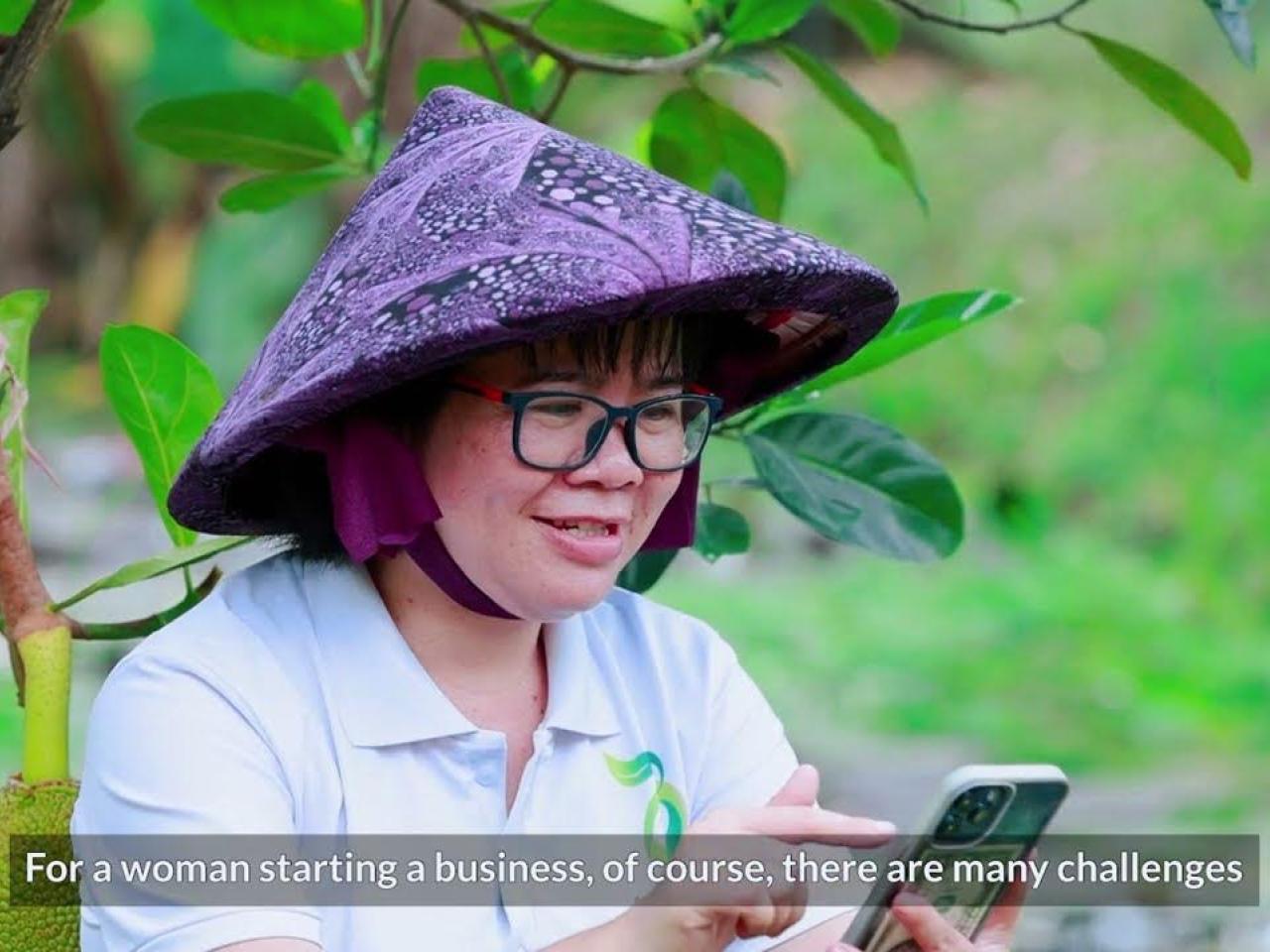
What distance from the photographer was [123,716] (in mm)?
999

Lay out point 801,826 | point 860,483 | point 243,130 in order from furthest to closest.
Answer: point 243,130 → point 860,483 → point 801,826

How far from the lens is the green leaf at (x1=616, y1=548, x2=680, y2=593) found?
1.41m

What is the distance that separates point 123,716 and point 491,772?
→ 190 mm

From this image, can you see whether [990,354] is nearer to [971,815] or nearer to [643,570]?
[643,570]

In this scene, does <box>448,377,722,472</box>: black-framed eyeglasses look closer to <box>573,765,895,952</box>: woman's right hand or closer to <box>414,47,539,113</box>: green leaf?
<box>573,765,895,952</box>: woman's right hand

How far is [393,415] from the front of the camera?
103cm

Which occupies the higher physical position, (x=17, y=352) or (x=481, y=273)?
(x=481, y=273)

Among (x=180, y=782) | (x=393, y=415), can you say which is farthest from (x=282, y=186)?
(x=180, y=782)

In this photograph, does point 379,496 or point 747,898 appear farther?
point 379,496

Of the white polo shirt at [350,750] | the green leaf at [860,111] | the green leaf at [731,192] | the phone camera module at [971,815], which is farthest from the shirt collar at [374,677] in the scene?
the green leaf at [860,111]

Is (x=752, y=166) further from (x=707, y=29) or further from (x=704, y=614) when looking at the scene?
(x=704, y=614)

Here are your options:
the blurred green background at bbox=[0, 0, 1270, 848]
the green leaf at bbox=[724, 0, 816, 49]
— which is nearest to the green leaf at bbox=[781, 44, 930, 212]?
the green leaf at bbox=[724, 0, 816, 49]

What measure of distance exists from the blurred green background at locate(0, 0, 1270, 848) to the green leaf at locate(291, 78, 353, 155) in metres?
2.33

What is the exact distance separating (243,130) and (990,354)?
4.30 m
